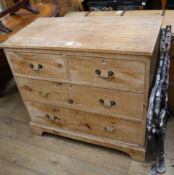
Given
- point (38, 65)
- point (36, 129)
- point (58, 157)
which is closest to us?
point (38, 65)

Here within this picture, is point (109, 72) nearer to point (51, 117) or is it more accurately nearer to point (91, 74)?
point (91, 74)

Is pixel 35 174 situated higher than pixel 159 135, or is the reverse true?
pixel 159 135

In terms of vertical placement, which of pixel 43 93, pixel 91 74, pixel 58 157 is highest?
pixel 91 74

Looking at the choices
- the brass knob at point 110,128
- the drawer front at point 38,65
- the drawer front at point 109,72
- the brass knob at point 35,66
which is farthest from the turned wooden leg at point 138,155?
the brass knob at point 35,66

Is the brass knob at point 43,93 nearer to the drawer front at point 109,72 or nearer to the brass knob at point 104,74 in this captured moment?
the drawer front at point 109,72

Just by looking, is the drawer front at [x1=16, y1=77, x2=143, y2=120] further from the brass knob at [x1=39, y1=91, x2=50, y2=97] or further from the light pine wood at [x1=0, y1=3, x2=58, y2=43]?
the light pine wood at [x1=0, y1=3, x2=58, y2=43]

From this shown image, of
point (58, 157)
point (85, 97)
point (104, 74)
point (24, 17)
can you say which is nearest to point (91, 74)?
point (104, 74)

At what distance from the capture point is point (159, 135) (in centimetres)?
111

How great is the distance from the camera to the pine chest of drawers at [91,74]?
104 cm

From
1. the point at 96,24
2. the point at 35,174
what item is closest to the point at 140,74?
the point at 96,24

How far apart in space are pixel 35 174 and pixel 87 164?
0.33 m

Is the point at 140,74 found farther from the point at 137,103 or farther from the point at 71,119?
the point at 71,119

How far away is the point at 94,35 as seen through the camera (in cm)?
115

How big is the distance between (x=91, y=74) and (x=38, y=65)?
12.4 inches
